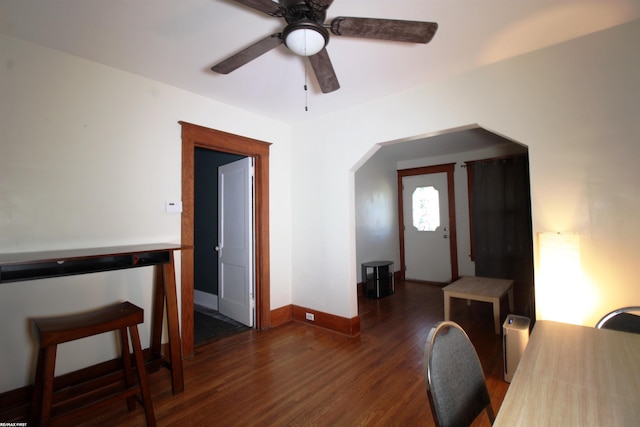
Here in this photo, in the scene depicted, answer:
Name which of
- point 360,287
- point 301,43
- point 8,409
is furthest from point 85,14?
point 360,287

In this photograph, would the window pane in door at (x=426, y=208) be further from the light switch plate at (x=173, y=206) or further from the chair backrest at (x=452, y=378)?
the chair backrest at (x=452, y=378)

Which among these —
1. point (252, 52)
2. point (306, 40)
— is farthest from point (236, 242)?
point (306, 40)

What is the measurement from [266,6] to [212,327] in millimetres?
3243

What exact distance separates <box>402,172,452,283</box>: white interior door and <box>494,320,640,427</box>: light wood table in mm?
4135

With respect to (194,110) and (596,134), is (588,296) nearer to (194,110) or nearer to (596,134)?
(596,134)

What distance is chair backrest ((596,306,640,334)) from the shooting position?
1.52 meters

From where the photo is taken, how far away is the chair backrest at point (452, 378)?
94 centimetres

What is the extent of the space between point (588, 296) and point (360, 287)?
3411 mm

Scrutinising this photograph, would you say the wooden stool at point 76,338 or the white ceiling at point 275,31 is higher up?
the white ceiling at point 275,31

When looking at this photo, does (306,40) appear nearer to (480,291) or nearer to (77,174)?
(77,174)

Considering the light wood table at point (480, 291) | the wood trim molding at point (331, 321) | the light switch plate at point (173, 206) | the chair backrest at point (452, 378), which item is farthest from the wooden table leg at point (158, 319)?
the light wood table at point (480, 291)

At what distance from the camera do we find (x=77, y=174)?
2.14m

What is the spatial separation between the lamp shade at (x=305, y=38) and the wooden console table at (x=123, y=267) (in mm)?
1597

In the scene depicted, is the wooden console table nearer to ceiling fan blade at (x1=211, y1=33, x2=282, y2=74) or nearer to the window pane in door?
ceiling fan blade at (x1=211, y1=33, x2=282, y2=74)
